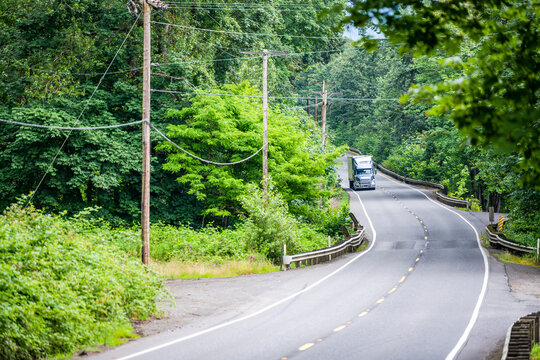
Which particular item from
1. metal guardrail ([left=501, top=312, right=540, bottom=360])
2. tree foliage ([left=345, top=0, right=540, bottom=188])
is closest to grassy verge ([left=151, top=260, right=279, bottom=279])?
metal guardrail ([left=501, top=312, right=540, bottom=360])

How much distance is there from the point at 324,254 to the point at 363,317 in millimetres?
14861

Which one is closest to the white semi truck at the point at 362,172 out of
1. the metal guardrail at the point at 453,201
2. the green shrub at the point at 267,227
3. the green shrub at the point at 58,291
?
the metal guardrail at the point at 453,201

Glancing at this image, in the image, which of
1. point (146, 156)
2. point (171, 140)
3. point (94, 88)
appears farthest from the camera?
point (171, 140)

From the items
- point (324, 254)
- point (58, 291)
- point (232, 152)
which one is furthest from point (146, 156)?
point (232, 152)

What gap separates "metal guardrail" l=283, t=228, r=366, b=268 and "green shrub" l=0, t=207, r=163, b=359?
1329 cm

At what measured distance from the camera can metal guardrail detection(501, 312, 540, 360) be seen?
455 inches

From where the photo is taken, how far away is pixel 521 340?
12688mm

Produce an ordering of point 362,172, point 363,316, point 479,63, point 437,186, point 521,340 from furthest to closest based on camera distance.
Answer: point 362,172 → point 437,186 → point 363,316 → point 521,340 → point 479,63

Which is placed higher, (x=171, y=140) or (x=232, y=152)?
(x=171, y=140)

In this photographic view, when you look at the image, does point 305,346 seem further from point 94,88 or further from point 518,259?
point 94,88

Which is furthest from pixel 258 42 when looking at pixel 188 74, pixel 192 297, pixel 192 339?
pixel 192 339

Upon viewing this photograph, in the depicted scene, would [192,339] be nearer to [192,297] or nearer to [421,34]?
[192,297]

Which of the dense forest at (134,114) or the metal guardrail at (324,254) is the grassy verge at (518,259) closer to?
the dense forest at (134,114)

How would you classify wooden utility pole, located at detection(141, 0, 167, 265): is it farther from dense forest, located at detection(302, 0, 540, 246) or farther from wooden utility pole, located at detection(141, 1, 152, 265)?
dense forest, located at detection(302, 0, 540, 246)
